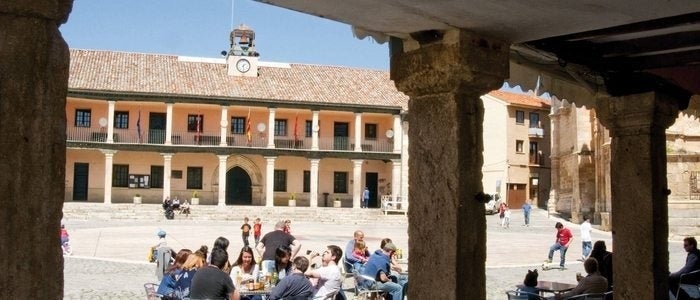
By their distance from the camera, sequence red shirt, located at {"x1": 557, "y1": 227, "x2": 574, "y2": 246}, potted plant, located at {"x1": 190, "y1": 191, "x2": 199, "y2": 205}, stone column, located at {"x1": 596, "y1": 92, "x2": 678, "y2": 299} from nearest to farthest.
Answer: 1. stone column, located at {"x1": 596, "y1": 92, "x2": 678, "y2": 299}
2. red shirt, located at {"x1": 557, "y1": 227, "x2": 574, "y2": 246}
3. potted plant, located at {"x1": 190, "y1": 191, "x2": 199, "y2": 205}

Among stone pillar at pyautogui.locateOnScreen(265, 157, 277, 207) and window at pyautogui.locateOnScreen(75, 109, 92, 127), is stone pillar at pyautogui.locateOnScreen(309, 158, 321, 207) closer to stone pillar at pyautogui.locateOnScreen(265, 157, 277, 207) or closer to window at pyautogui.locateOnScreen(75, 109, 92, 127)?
stone pillar at pyautogui.locateOnScreen(265, 157, 277, 207)

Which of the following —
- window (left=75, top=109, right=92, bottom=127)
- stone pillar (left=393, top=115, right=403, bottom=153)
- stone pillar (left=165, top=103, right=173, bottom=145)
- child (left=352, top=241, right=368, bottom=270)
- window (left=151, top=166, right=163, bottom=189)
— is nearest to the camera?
child (left=352, top=241, right=368, bottom=270)

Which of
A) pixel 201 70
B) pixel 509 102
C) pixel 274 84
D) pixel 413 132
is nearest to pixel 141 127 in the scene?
pixel 201 70

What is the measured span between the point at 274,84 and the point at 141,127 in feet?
28.6

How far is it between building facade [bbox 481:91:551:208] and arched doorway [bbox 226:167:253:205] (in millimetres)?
16884

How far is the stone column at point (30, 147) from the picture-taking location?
5.95ft

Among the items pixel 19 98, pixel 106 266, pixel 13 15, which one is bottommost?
pixel 106 266

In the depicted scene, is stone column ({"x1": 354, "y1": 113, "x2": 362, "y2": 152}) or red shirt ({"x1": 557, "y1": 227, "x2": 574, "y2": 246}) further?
stone column ({"x1": 354, "y1": 113, "x2": 362, "y2": 152})

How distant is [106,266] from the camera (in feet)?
47.4

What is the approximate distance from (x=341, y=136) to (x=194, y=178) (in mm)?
9997

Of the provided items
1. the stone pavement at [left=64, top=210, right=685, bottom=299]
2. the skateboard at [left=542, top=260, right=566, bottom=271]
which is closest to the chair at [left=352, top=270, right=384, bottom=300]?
the stone pavement at [left=64, top=210, right=685, bottom=299]

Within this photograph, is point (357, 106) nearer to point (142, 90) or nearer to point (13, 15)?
point (142, 90)

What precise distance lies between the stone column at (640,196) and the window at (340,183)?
127 feet

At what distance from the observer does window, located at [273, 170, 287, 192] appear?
142 ft
